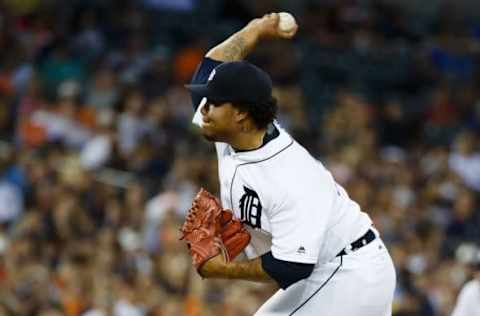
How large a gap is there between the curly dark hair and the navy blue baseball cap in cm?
2

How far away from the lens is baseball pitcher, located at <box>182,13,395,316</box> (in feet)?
15.2

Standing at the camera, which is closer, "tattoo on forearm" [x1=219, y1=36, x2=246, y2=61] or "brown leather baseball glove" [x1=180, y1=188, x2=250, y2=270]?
"brown leather baseball glove" [x1=180, y1=188, x2=250, y2=270]

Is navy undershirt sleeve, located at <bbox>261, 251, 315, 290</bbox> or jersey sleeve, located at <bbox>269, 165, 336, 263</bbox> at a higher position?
jersey sleeve, located at <bbox>269, 165, 336, 263</bbox>

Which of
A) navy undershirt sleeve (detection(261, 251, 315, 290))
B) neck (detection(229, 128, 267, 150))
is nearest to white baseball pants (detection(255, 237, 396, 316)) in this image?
navy undershirt sleeve (detection(261, 251, 315, 290))

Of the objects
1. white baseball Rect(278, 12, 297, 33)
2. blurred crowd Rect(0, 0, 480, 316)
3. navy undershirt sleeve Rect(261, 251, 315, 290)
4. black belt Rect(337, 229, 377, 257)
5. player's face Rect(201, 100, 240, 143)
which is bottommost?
blurred crowd Rect(0, 0, 480, 316)

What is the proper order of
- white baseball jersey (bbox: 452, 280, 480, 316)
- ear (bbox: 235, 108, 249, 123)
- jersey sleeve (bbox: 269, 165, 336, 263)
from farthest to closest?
1. white baseball jersey (bbox: 452, 280, 480, 316)
2. ear (bbox: 235, 108, 249, 123)
3. jersey sleeve (bbox: 269, 165, 336, 263)

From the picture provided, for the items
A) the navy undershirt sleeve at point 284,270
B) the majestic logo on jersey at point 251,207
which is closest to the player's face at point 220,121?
the majestic logo on jersey at point 251,207

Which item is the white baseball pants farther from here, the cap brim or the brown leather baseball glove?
the cap brim

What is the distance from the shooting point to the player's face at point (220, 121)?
470 cm

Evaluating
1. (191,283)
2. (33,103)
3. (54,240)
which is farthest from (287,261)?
(33,103)

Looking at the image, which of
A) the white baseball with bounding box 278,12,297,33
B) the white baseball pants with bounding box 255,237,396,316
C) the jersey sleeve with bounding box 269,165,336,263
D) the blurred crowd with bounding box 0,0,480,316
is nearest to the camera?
the jersey sleeve with bounding box 269,165,336,263

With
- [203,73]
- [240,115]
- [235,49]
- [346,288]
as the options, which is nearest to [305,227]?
[346,288]

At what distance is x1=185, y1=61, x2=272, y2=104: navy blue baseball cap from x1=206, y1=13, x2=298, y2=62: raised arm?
0.59 meters

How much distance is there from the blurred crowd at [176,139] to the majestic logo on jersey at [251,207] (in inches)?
154
